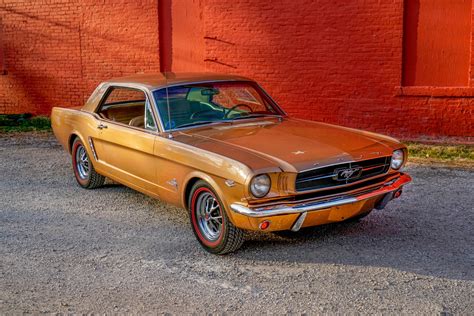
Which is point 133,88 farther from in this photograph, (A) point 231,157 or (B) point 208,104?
(A) point 231,157

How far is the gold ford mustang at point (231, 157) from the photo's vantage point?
15.6 ft

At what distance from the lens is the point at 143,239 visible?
5.56 m

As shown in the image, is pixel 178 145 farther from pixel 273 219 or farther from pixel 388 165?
pixel 388 165

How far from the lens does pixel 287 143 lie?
17.1 ft

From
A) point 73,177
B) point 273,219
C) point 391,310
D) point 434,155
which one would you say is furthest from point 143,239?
point 434,155

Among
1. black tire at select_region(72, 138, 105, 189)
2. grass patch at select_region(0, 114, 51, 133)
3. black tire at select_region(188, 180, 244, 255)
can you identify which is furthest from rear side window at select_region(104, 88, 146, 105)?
grass patch at select_region(0, 114, 51, 133)

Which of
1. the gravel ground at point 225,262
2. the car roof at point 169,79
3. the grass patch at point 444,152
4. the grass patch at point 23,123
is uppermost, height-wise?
the car roof at point 169,79

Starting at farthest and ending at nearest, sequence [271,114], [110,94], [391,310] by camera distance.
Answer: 1. [110,94]
2. [271,114]
3. [391,310]

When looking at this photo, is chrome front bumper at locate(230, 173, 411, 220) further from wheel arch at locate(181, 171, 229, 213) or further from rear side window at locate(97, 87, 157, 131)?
rear side window at locate(97, 87, 157, 131)

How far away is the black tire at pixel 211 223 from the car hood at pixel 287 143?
0.36m

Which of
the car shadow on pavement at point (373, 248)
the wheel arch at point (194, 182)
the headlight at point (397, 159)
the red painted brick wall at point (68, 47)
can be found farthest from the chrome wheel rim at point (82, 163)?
the red painted brick wall at point (68, 47)

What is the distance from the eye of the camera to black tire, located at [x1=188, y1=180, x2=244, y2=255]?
4.95 meters

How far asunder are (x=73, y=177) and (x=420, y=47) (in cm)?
522

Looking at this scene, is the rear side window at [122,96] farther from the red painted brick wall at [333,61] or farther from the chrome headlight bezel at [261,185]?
the red painted brick wall at [333,61]
